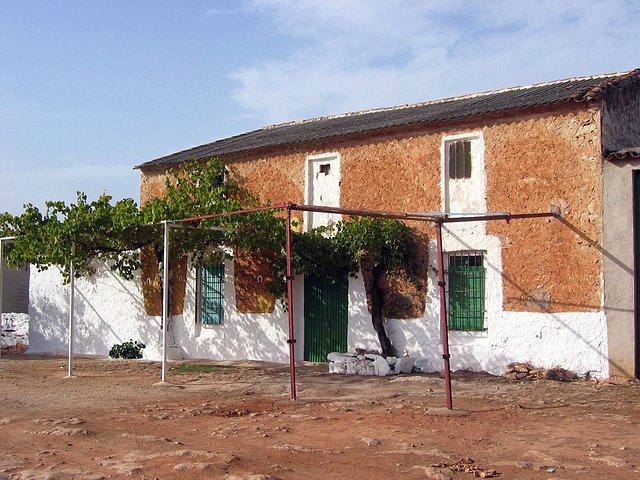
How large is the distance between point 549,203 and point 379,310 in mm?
3880

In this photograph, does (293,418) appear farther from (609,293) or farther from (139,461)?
(609,293)

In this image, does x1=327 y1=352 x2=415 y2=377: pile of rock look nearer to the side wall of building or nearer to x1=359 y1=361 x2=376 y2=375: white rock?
x1=359 y1=361 x2=376 y2=375: white rock

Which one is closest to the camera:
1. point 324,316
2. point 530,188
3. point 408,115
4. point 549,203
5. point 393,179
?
point 549,203

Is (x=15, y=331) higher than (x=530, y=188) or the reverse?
the reverse

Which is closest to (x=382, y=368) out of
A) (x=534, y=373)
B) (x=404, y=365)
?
(x=404, y=365)

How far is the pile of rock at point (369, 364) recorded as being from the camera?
14.8 m

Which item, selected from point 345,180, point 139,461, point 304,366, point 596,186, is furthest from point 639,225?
point 139,461

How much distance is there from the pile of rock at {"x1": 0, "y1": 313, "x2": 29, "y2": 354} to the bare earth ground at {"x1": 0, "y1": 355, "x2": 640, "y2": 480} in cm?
814

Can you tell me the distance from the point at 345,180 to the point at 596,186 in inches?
203

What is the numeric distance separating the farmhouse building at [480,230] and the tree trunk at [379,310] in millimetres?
192

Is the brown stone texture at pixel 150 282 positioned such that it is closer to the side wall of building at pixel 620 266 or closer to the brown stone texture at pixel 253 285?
the brown stone texture at pixel 253 285

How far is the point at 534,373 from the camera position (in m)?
13.8

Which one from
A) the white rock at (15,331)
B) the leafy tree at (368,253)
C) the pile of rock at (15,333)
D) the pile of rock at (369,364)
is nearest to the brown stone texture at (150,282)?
the leafy tree at (368,253)

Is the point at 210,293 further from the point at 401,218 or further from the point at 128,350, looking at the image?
the point at 401,218
